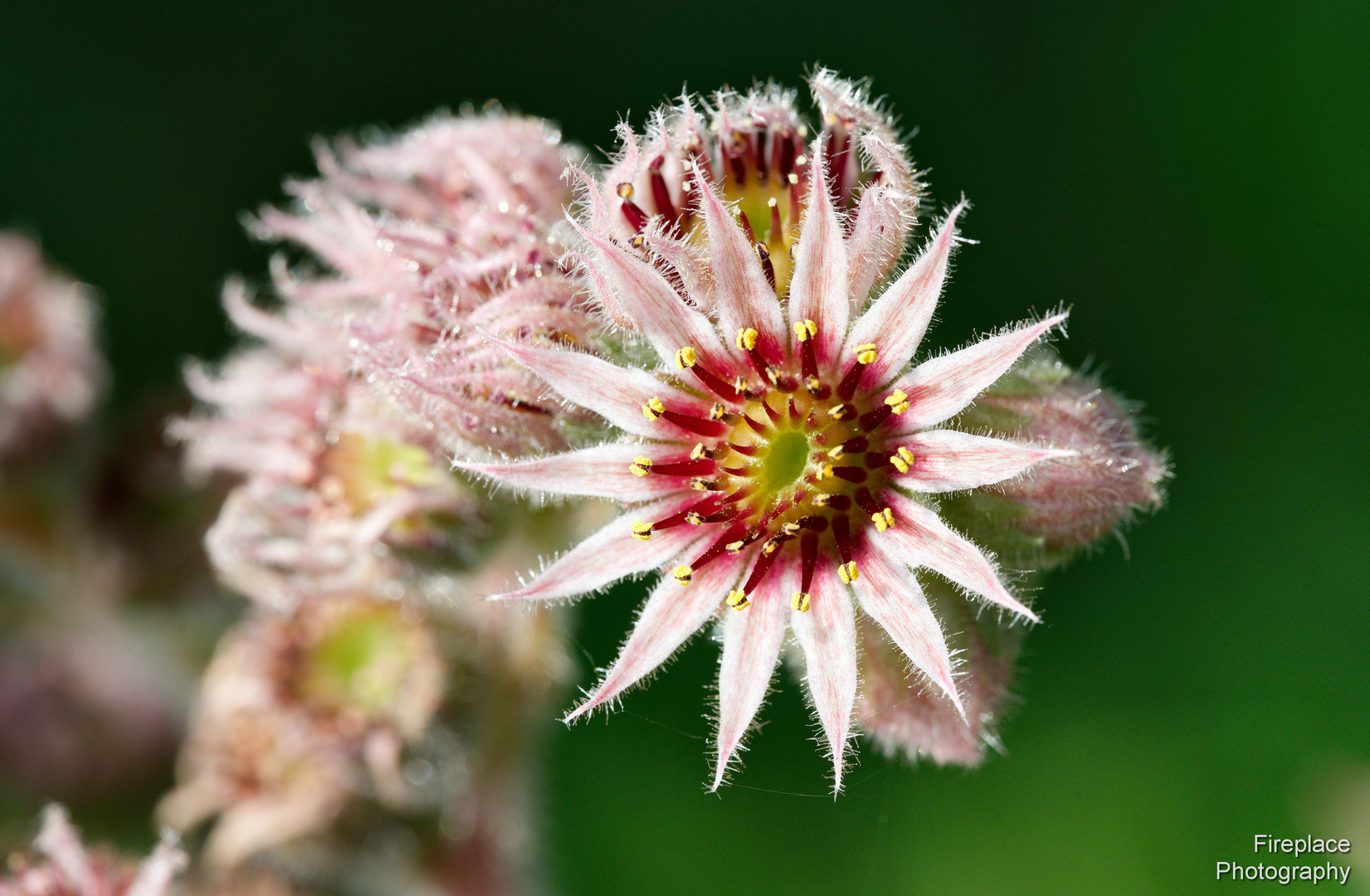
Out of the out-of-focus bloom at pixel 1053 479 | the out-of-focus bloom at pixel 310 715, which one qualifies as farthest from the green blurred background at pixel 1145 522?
the out-of-focus bloom at pixel 1053 479

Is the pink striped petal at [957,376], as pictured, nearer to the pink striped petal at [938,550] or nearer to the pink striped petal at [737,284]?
the pink striped petal at [938,550]

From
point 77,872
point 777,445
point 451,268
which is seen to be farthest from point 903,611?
point 77,872

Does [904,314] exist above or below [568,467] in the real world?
above

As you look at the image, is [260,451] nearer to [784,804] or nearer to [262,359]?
[262,359]

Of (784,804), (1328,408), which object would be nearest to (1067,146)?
(1328,408)

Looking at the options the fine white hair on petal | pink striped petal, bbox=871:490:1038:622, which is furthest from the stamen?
the fine white hair on petal

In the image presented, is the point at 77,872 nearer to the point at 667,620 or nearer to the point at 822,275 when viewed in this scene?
the point at 667,620

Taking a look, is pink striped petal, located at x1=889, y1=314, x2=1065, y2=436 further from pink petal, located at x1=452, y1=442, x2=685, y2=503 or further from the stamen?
pink petal, located at x1=452, y1=442, x2=685, y2=503
